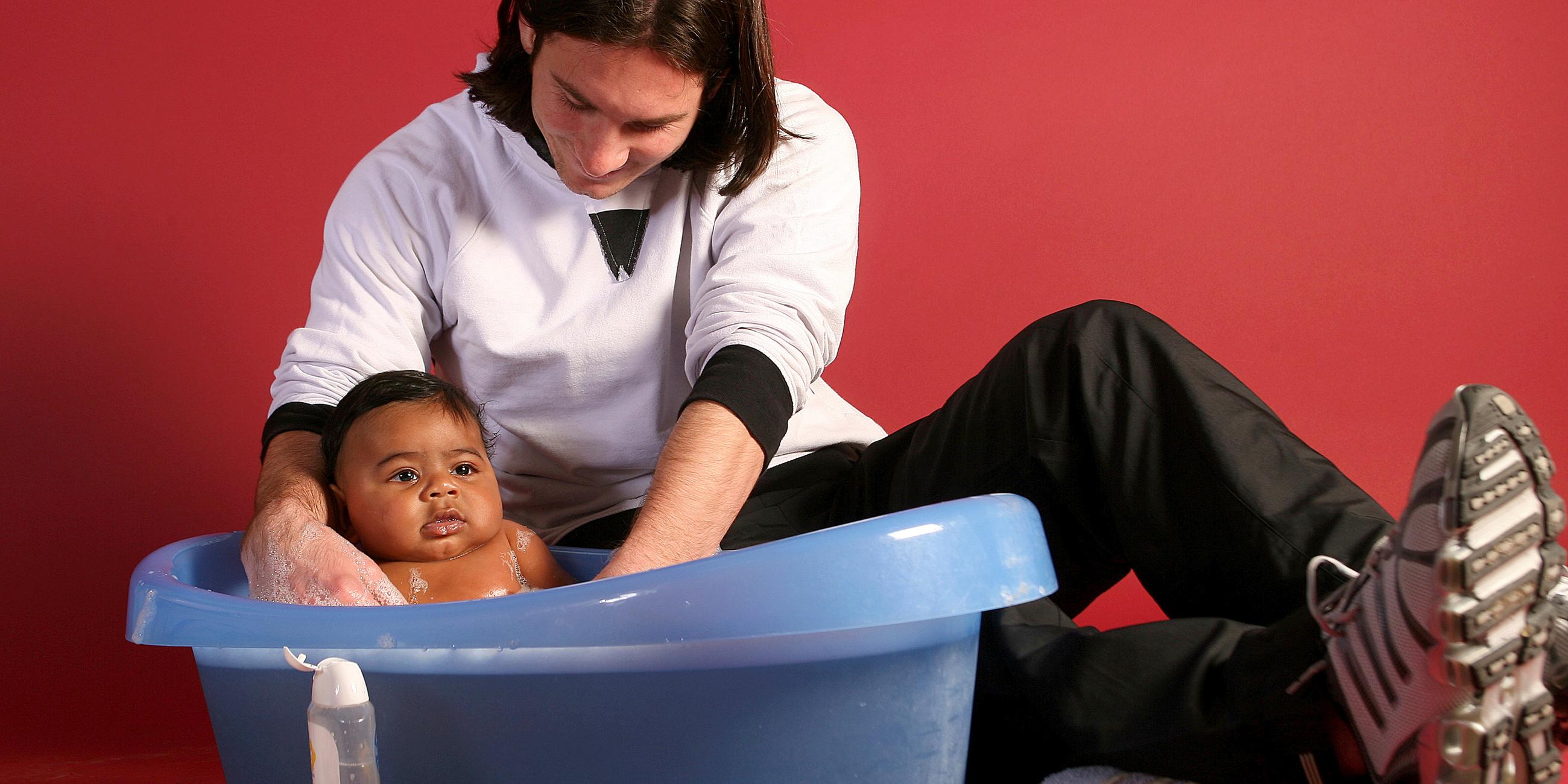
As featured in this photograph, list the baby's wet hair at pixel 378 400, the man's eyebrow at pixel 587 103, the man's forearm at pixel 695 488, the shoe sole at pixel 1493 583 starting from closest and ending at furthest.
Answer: the shoe sole at pixel 1493 583 < the man's forearm at pixel 695 488 < the man's eyebrow at pixel 587 103 < the baby's wet hair at pixel 378 400

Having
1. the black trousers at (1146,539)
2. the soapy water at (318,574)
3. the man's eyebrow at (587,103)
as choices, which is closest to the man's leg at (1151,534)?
the black trousers at (1146,539)

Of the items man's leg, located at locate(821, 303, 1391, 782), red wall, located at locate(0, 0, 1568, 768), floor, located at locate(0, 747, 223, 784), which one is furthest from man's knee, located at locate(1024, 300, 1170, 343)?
floor, located at locate(0, 747, 223, 784)

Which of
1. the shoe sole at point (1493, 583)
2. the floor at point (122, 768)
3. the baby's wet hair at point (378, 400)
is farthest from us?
the floor at point (122, 768)

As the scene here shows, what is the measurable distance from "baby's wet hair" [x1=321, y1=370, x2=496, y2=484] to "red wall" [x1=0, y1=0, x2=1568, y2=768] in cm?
62

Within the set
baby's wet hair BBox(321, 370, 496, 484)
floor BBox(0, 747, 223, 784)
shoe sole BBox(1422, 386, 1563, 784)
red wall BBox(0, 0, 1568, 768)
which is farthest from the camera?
red wall BBox(0, 0, 1568, 768)

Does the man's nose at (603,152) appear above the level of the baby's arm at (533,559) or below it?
A: above

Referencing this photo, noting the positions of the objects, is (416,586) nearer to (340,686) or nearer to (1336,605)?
(340,686)

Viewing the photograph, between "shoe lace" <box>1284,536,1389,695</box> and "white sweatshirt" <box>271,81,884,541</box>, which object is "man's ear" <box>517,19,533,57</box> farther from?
"shoe lace" <box>1284,536,1389,695</box>

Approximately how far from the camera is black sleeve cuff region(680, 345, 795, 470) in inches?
39.8

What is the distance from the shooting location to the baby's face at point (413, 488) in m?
1.14

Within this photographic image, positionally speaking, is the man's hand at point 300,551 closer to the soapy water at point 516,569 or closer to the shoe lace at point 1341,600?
the soapy water at point 516,569

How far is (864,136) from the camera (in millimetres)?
1845

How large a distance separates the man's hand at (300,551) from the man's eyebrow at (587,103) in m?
0.44

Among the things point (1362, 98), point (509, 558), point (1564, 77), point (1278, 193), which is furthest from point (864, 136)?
point (1564, 77)
